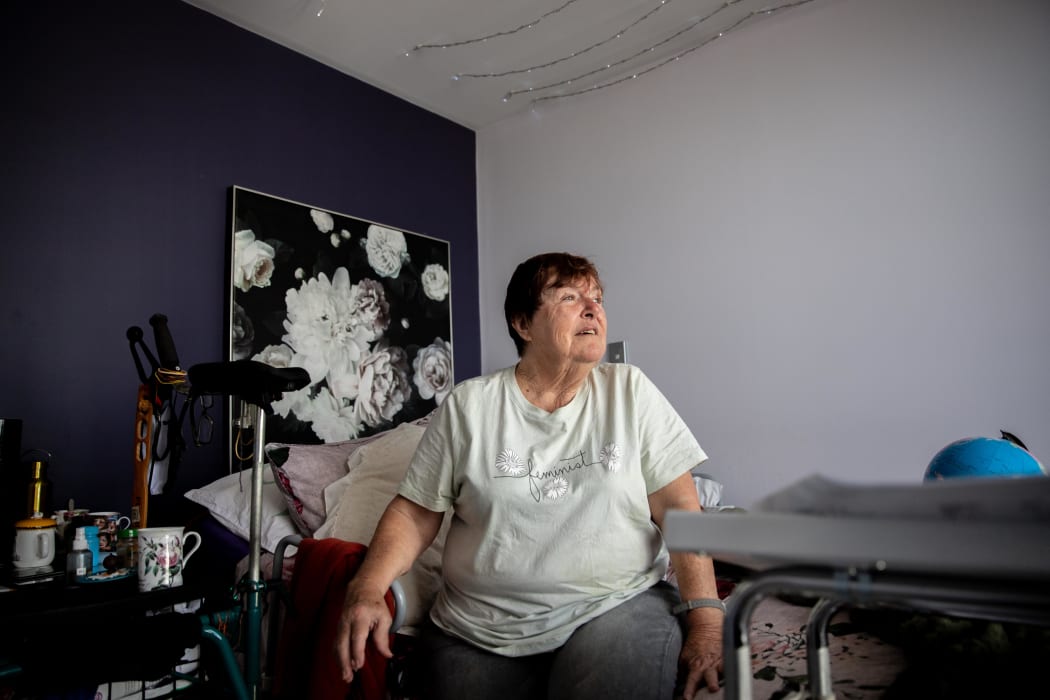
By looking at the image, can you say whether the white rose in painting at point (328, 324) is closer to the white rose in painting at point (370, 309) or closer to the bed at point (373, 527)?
the white rose in painting at point (370, 309)

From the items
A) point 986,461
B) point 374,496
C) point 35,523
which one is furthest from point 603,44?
point 35,523

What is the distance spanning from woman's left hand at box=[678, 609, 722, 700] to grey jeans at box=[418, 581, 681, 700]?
3 centimetres

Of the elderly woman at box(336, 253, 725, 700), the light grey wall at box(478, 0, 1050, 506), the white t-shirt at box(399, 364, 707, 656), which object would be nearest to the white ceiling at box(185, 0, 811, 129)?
the light grey wall at box(478, 0, 1050, 506)

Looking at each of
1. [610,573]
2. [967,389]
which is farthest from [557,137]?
[610,573]

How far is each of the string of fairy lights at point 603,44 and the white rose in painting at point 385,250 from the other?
0.76 meters

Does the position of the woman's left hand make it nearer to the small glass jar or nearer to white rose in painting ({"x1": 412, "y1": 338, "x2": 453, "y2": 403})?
the small glass jar

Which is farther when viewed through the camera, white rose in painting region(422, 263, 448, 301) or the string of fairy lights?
white rose in painting region(422, 263, 448, 301)

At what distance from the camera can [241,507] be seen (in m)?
2.09

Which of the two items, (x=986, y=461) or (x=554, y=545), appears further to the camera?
(x=986, y=461)

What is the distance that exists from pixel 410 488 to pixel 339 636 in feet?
1.05

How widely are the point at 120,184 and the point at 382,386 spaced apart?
121 cm

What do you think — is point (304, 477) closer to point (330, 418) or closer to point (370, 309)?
point (330, 418)

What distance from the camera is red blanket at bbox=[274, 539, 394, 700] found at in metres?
1.32

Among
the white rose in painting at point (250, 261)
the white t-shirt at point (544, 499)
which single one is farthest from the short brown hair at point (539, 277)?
the white rose in painting at point (250, 261)
